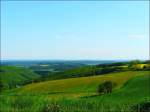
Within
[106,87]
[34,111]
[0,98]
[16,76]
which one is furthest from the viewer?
[16,76]

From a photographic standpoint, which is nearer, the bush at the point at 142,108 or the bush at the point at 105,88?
the bush at the point at 142,108

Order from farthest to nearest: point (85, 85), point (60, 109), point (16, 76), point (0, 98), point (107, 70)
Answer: point (16, 76) < point (107, 70) < point (85, 85) < point (0, 98) < point (60, 109)

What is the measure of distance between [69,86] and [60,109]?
50.5 meters

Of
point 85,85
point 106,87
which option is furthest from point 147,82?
point 85,85

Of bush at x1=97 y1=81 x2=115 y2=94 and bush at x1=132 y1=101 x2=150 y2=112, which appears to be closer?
bush at x1=132 y1=101 x2=150 y2=112

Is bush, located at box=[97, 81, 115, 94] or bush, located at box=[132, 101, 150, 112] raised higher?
bush, located at box=[132, 101, 150, 112]

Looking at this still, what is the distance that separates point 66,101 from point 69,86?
47420mm

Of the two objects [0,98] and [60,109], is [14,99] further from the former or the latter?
[60,109]

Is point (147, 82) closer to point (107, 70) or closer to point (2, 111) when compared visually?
point (2, 111)

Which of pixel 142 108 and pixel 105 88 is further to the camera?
pixel 105 88

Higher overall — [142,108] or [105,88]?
[142,108]

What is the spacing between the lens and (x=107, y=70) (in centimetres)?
9562

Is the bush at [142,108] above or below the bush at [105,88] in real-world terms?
above

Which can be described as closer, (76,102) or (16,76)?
(76,102)
